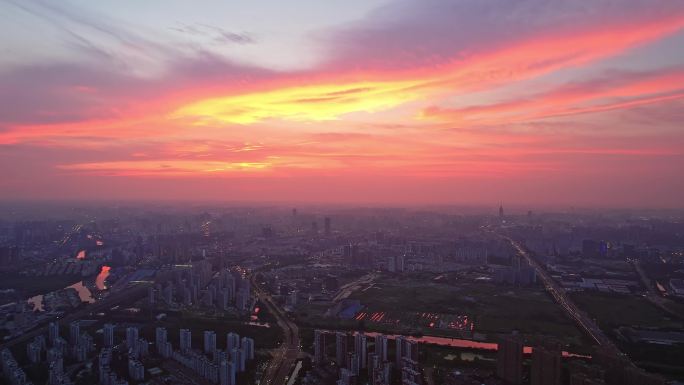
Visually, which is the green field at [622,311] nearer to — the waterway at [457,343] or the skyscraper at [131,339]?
the waterway at [457,343]

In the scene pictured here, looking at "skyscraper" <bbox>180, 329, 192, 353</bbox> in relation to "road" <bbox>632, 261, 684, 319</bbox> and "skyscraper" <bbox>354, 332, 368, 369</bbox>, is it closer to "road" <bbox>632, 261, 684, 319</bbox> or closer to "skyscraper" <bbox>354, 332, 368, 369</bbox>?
"skyscraper" <bbox>354, 332, 368, 369</bbox>

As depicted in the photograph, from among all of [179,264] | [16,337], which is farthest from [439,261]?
[16,337]

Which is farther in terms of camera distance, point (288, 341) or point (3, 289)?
point (3, 289)

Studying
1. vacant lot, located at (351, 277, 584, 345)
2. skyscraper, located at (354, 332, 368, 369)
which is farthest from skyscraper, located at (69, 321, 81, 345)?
vacant lot, located at (351, 277, 584, 345)

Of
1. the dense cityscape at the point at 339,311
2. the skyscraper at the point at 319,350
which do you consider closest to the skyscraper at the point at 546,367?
the dense cityscape at the point at 339,311

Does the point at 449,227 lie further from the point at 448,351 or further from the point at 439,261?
the point at 448,351

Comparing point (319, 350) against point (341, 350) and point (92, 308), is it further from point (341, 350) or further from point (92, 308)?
point (92, 308)
